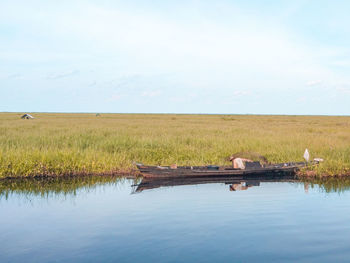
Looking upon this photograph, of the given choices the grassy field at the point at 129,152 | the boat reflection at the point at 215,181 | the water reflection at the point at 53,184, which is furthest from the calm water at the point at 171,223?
the grassy field at the point at 129,152

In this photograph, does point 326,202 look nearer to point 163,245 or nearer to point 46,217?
point 163,245

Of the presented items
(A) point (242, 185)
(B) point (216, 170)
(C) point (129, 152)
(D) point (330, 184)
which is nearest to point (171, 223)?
(B) point (216, 170)

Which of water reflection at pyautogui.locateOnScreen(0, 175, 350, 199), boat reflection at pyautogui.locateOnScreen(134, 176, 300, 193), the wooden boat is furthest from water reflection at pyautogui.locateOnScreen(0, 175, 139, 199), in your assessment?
the wooden boat

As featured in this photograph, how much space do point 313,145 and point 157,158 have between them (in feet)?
29.6

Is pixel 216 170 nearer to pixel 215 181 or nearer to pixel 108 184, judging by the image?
pixel 215 181

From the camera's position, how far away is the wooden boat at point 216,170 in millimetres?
14133

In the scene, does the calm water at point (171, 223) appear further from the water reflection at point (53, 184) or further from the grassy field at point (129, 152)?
the grassy field at point (129, 152)

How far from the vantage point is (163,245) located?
772 centimetres

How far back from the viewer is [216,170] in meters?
14.4

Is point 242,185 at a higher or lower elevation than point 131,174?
lower

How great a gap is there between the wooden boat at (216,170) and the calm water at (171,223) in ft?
3.06

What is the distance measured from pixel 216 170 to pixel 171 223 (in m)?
5.68

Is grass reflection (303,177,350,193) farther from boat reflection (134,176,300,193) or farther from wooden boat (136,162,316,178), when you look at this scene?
wooden boat (136,162,316,178)

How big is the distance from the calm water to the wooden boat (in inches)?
36.8
